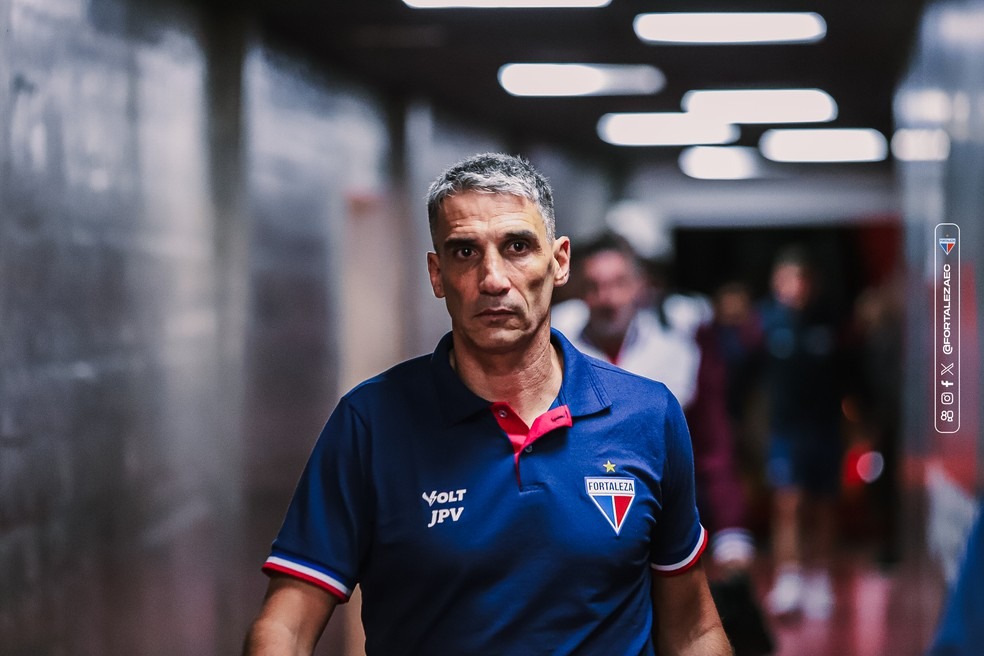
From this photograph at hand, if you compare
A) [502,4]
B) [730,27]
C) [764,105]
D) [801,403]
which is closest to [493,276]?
[502,4]

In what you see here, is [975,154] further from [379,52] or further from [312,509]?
[379,52]

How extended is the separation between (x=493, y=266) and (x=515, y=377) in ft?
0.68

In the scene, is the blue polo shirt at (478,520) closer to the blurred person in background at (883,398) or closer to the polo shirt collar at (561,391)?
the polo shirt collar at (561,391)

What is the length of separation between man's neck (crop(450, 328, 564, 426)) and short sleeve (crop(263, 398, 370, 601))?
0.22 m

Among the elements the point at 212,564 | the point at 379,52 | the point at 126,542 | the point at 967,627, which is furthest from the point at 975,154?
the point at 379,52

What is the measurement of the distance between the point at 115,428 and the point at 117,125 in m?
0.99

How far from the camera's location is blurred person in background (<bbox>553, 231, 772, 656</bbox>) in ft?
13.4

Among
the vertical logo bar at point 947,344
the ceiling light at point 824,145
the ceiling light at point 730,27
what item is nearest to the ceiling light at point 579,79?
the ceiling light at point 730,27

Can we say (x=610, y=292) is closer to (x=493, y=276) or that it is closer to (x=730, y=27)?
(x=493, y=276)

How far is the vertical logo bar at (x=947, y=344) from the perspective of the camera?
337 centimetres

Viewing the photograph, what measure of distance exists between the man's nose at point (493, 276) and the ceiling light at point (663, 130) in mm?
7816

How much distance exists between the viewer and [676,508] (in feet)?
7.35

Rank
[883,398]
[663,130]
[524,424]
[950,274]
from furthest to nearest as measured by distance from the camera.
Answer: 1. [663,130]
2. [883,398]
3. [950,274]
4. [524,424]

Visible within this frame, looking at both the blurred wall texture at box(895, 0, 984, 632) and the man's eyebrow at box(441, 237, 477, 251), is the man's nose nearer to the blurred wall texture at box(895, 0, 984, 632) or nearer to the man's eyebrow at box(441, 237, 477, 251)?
the man's eyebrow at box(441, 237, 477, 251)
